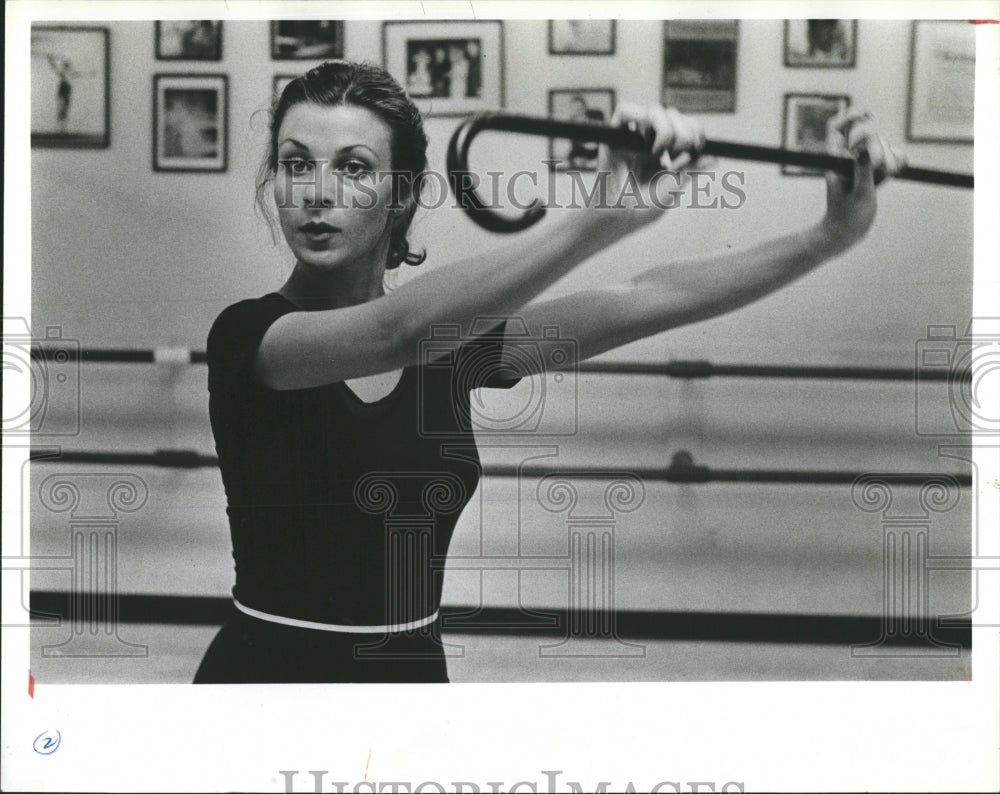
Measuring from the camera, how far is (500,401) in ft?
8.98

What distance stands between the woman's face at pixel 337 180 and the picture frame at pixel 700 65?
761 mm

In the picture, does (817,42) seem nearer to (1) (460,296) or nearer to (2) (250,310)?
(1) (460,296)

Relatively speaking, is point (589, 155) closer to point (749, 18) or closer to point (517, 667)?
point (749, 18)

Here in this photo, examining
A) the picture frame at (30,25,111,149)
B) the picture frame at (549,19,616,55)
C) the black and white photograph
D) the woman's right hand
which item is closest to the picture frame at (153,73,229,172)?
the black and white photograph

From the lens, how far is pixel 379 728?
9.08 ft

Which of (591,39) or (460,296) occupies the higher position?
(591,39)

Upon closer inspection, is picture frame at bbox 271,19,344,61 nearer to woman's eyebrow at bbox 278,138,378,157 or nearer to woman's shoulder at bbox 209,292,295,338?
woman's eyebrow at bbox 278,138,378,157

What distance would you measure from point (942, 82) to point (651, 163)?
802mm

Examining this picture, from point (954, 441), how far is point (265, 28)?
212 cm

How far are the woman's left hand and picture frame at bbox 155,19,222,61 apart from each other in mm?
1634

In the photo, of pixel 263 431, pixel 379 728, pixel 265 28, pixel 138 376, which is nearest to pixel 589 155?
pixel 265 28

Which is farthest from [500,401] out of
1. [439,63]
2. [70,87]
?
[70,87]

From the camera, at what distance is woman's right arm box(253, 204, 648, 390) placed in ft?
8.80

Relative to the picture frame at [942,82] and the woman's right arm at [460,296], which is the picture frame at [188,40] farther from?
the picture frame at [942,82]
